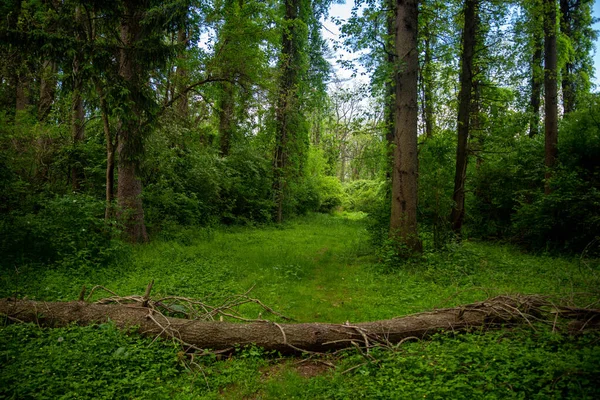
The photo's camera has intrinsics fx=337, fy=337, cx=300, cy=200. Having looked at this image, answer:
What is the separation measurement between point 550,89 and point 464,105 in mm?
2694

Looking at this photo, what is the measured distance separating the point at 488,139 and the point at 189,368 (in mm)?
11734

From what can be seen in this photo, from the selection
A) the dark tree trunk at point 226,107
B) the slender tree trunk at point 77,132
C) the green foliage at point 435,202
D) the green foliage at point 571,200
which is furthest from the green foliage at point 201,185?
the green foliage at point 571,200

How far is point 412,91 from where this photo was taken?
8.11 meters

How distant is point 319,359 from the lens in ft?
12.3

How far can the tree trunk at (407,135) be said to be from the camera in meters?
8.02

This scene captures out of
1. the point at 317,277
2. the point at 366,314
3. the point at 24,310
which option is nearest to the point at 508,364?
the point at 366,314

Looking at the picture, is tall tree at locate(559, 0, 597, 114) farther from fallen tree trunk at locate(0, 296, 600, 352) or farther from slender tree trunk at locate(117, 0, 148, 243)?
slender tree trunk at locate(117, 0, 148, 243)

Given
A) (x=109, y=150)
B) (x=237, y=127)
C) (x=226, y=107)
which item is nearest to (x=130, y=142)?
(x=109, y=150)

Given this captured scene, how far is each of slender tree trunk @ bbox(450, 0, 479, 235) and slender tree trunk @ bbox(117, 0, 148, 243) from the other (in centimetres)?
895

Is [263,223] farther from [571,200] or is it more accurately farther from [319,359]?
[319,359]

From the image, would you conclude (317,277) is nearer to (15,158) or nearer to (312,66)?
(15,158)

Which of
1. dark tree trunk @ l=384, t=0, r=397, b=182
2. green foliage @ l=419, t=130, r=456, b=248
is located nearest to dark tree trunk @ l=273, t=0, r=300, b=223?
dark tree trunk @ l=384, t=0, r=397, b=182

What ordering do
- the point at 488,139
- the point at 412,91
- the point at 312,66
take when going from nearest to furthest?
the point at 412,91
the point at 488,139
the point at 312,66

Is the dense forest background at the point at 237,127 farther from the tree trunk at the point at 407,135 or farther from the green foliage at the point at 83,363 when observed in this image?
the green foliage at the point at 83,363
